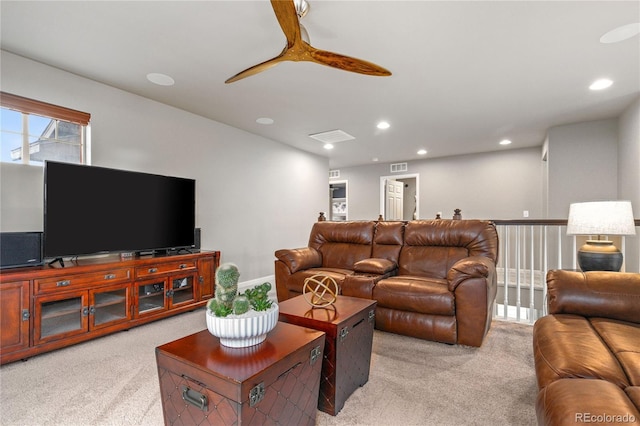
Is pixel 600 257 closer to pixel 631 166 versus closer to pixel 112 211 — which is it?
pixel 631 166

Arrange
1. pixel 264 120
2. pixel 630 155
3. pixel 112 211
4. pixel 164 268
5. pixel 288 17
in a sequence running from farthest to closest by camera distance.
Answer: pixel 264 120 → pixel 630 155 → pixel 164 268 → pixel 112 211 → pixel 288 17

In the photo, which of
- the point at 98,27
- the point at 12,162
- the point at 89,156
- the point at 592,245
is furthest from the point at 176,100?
the point at 592,245

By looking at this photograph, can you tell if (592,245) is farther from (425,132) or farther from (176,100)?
(176,100)

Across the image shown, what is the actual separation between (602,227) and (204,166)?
426 centimetres

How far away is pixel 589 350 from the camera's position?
130cm

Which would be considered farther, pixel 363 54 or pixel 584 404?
pixel 363 54

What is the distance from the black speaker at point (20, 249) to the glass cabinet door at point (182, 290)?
3.71 feet

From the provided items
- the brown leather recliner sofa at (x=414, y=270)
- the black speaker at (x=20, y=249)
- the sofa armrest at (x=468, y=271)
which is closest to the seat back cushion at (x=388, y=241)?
the brown leather recliner sofa at (x=414, y=270)

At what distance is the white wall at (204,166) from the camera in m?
2.66

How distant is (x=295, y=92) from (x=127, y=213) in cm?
211

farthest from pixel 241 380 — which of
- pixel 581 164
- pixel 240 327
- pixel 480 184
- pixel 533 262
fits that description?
pixel 480 184

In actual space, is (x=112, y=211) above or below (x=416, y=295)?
above

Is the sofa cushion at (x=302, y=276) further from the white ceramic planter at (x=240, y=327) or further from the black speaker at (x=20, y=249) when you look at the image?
the black speaker at (x=20, y=249)

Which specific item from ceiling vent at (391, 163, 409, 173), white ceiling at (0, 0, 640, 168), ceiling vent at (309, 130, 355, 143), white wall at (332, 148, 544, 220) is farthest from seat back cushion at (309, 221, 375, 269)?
ceiling vent at (391, 163, 409, 173)
